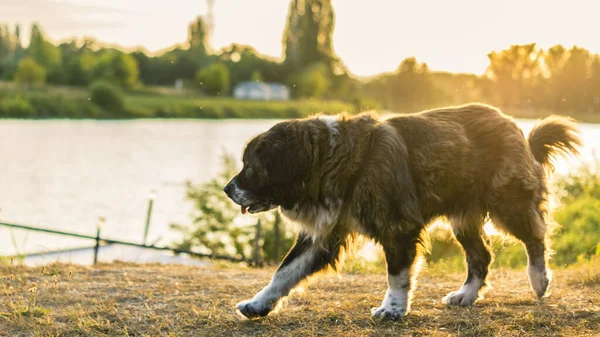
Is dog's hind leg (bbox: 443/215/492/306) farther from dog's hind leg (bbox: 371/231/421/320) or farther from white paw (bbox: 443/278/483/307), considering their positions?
dog's hind leg (bbox: 371/231/421/320)

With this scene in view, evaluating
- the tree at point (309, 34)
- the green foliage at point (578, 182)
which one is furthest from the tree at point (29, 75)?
the green foliage at point (578, 182)

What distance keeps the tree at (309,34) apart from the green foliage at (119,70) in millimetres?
22579

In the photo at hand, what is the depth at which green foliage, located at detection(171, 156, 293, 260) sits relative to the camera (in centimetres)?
1601

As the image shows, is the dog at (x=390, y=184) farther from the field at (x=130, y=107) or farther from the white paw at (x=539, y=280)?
the field at (x=130, y=107)

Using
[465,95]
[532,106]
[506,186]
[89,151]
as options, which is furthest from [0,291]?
[89,151]

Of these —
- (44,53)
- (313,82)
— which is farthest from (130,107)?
(44,53)

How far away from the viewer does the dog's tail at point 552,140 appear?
21.3ft

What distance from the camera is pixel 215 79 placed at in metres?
89.8

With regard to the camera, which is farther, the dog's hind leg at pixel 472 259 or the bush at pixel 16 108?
the bush at pixel 16 108

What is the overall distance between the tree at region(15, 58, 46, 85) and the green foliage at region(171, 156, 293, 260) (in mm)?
81780

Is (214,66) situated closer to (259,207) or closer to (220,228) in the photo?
(220,228)

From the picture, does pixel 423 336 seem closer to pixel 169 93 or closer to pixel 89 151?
pixel 89 151

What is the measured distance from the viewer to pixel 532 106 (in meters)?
11.7

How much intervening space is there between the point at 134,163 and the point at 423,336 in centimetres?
4031
